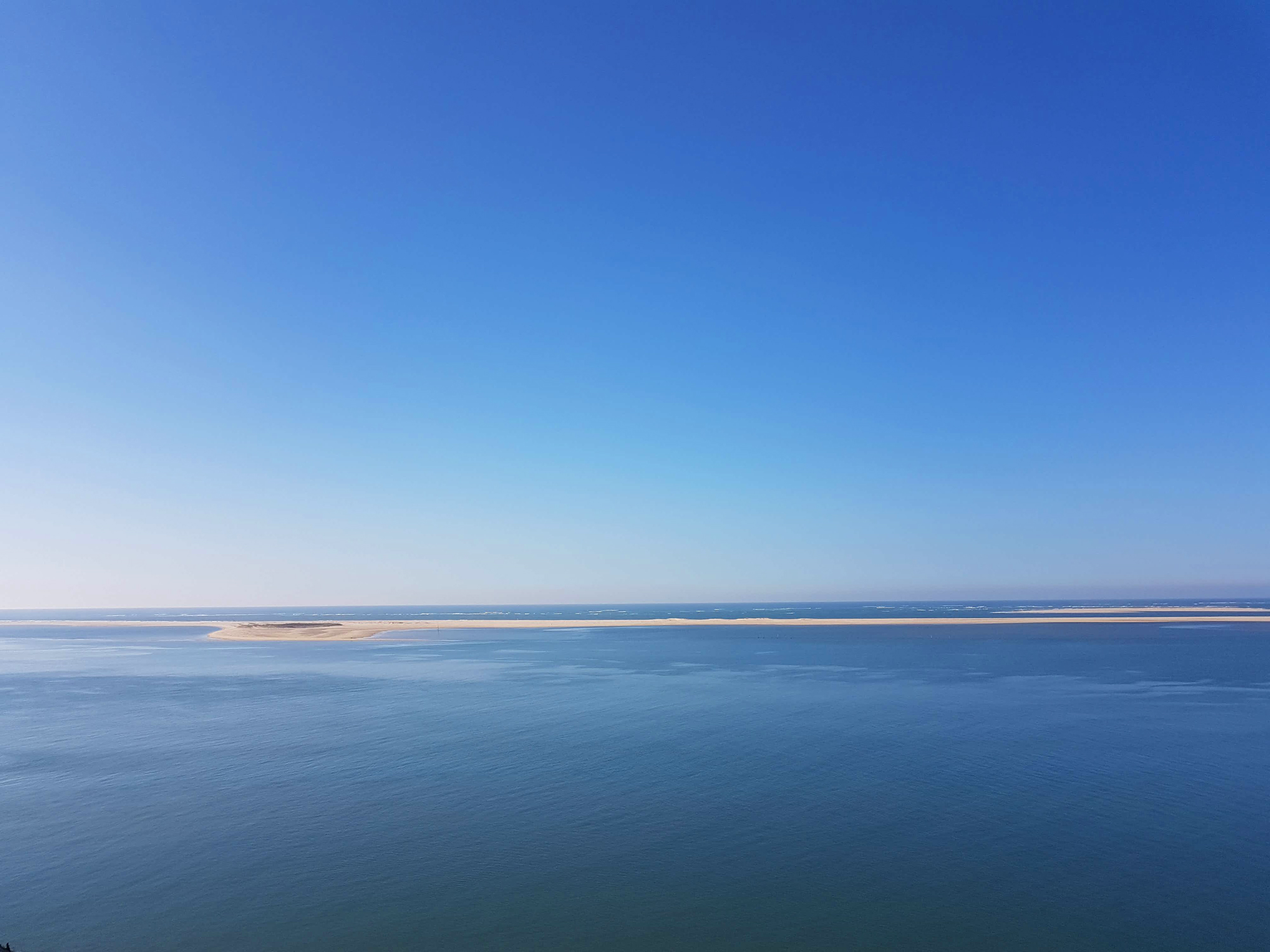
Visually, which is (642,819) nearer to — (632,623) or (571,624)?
(571,624)

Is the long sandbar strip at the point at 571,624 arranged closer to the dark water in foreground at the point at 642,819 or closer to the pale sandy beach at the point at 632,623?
the pale sandy beach at the point at 632,623

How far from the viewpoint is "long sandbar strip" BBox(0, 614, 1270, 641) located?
110m

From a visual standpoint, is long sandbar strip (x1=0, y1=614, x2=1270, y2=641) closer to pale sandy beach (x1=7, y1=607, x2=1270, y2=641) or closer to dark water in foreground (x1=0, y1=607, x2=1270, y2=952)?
pale sandy beach (x1=7, y1=607, x2=1270, y2=641)

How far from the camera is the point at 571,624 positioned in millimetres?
146625

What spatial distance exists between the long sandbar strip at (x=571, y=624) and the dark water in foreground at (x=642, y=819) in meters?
65.6

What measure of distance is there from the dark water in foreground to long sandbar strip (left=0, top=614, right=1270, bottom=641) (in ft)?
215

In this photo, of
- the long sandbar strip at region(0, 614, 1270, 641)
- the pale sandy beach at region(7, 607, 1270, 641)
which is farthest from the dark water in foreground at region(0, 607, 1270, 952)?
the long sandbar strip at region(0, 614, 1270, 641)

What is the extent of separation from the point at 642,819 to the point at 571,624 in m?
128

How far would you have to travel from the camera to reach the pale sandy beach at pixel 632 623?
110 meters

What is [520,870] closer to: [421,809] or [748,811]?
[421,809]

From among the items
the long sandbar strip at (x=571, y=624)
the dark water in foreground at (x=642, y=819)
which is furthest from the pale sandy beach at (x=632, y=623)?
the dark water in foreground at (x=642, y=819)

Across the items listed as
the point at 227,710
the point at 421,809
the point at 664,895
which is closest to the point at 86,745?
the point at 227,710

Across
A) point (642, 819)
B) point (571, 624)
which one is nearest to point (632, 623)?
point (571, 624)

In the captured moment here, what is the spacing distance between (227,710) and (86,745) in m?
9.02
